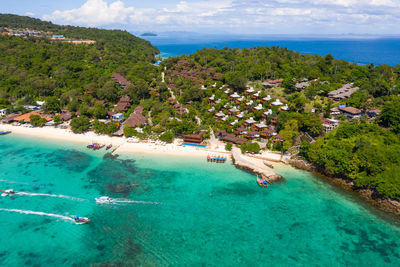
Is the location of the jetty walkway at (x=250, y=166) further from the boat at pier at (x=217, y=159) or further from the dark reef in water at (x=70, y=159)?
the dark reef in water at (x=70, y=159)

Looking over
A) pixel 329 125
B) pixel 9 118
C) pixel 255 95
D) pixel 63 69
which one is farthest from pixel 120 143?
pixel 63 69

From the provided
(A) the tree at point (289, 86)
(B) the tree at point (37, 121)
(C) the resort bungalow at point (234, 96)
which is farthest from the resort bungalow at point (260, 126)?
(B) the tree at point (37, 121)

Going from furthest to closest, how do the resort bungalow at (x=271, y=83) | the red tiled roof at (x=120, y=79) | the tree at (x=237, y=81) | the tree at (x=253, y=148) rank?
the red tiled roof at (x=120, y=79)
the resort bungalow at (x=271, y=83)
the tree at (x=237, y=81)
the tree at (x=253, y=148)

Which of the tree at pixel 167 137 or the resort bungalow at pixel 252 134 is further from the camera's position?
the tree at pixel 167 137

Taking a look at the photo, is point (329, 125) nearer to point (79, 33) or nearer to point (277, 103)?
point (277, 103)

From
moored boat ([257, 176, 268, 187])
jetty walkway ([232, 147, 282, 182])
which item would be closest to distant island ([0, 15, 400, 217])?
jetty walkway ([232, 147, 282, 182])

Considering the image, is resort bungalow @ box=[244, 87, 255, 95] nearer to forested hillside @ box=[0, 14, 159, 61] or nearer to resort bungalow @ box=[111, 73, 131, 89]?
resort bungalow @ box=[111, 73, 131, 89]
